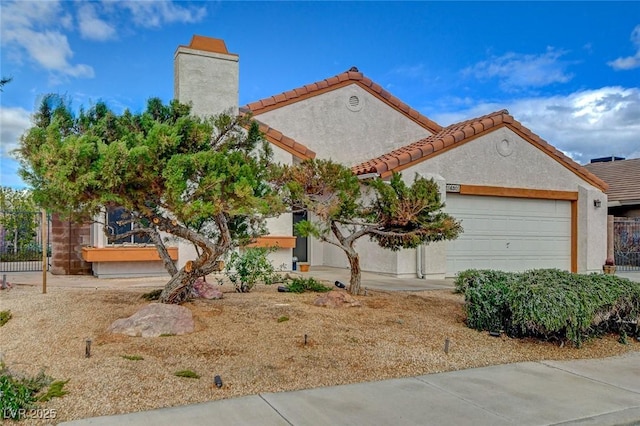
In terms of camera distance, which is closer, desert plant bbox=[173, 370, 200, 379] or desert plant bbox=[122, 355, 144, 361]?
desert plant bbox=[173, 370, 200, 379]

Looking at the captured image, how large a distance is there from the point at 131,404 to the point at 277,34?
11.0m

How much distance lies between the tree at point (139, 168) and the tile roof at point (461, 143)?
695 cm

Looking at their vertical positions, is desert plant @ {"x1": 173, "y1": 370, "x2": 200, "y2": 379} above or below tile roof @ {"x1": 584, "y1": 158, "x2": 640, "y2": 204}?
below

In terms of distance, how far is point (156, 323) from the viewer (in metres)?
6.54

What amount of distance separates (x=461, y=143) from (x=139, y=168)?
10876mm

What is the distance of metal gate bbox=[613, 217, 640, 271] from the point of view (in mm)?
21031

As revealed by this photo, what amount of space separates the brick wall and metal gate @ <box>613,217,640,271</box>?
65.4 feet

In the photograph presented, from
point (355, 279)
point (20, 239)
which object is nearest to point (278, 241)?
point (355, 279)

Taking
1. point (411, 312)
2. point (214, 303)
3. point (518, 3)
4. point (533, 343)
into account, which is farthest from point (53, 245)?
point (518, 3)

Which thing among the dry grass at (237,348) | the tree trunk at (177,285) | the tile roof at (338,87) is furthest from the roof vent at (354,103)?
the tree trunk at (177,285)

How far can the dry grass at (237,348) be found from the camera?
16.2 feet

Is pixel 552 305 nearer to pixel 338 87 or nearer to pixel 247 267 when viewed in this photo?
pixel 247 267

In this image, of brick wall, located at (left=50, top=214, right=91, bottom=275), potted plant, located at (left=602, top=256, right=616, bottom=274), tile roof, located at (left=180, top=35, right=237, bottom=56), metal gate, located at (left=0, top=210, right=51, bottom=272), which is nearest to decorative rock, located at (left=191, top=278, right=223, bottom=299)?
brick wall, located at (left=50, top=214, right=91, bottom=275)

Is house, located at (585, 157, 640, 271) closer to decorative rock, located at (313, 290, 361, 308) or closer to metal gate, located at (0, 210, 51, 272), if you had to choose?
decorative rock, located at (313, 290, 361, 308)
